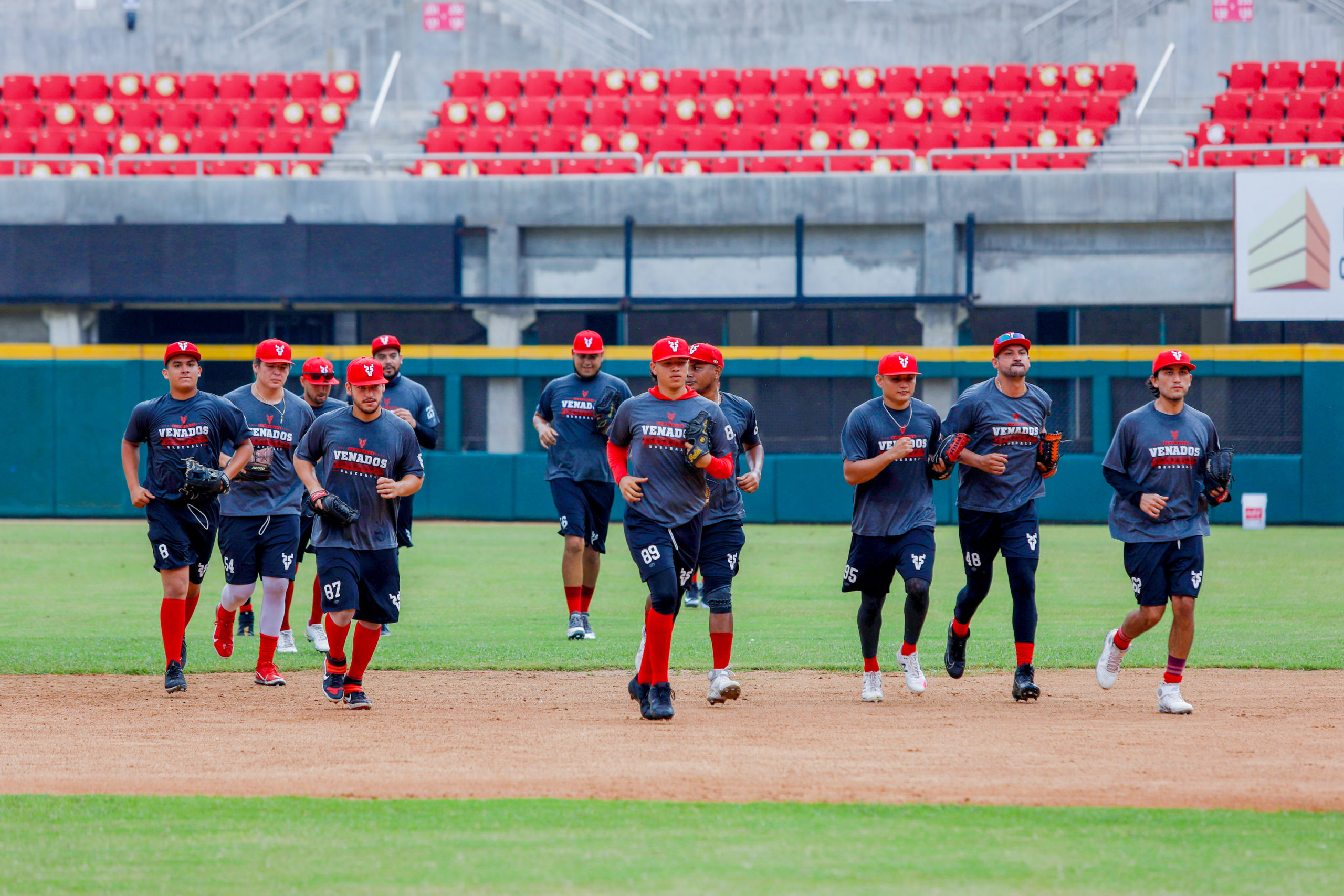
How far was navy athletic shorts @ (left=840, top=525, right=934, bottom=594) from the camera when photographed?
7.93m

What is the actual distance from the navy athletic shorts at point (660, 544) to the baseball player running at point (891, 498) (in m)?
0.94

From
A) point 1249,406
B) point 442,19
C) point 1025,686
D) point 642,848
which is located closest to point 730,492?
point 1025,686

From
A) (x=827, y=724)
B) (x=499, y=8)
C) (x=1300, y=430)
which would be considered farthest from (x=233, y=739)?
(x=499, y=8)

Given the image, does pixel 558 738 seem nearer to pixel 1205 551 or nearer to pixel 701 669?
pixel 701 669

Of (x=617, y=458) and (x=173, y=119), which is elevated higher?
(x=173, y=119)

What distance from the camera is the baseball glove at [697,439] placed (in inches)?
288

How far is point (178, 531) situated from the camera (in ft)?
27.3

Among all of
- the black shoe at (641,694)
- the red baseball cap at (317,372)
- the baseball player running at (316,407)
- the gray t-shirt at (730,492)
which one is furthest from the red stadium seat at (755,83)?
the black shoe at (641,694)

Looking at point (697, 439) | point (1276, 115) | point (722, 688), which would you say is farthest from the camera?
point (1276, 115)

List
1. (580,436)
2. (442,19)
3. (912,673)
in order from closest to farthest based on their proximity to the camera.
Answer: (912,673) < (580,436) < (442,19)

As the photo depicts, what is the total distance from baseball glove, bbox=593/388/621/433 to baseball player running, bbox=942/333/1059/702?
323 centimetres

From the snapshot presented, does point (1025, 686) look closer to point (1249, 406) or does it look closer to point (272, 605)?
point (272, 605)

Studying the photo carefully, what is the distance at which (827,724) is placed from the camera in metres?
7.25

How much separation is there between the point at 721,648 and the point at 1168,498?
262cm
